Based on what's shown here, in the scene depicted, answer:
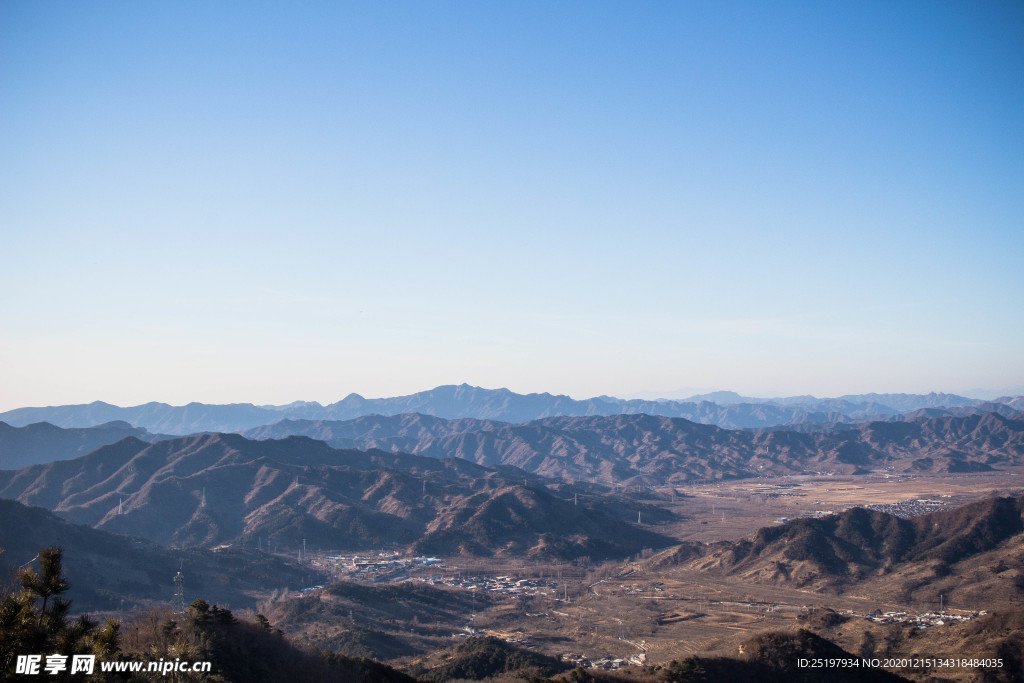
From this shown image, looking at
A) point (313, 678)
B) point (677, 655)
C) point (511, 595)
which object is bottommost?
point (511, 595)

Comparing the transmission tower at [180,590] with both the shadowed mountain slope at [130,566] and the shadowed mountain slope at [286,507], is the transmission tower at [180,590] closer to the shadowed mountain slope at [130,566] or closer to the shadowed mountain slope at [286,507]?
the shadowed mountain slope at [130,566]

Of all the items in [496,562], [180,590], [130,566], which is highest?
[180,590]

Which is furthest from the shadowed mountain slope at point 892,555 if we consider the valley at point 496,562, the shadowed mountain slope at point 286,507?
the shadowed mountain slope at point 286,507

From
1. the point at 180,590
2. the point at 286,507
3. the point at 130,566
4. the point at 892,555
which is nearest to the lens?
the point at 180,590

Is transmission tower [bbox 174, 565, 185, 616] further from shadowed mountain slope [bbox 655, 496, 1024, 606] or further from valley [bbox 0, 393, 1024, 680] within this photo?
shadowed mountain slope [bbox 655, 496, 1024, 606]

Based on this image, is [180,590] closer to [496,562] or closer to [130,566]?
[130,566]

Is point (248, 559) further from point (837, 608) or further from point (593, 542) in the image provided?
point (837, 608)

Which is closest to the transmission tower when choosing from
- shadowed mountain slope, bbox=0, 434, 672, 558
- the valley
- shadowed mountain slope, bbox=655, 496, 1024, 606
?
the valley

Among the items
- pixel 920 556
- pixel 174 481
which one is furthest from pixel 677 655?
pixel 174 481

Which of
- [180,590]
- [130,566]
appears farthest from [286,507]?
[180,590]

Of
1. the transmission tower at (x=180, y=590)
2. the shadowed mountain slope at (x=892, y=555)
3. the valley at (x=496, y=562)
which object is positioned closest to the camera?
the transmission tower at (x=180, y=590)

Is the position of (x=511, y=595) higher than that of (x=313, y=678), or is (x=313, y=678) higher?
(x=313, y=678)
